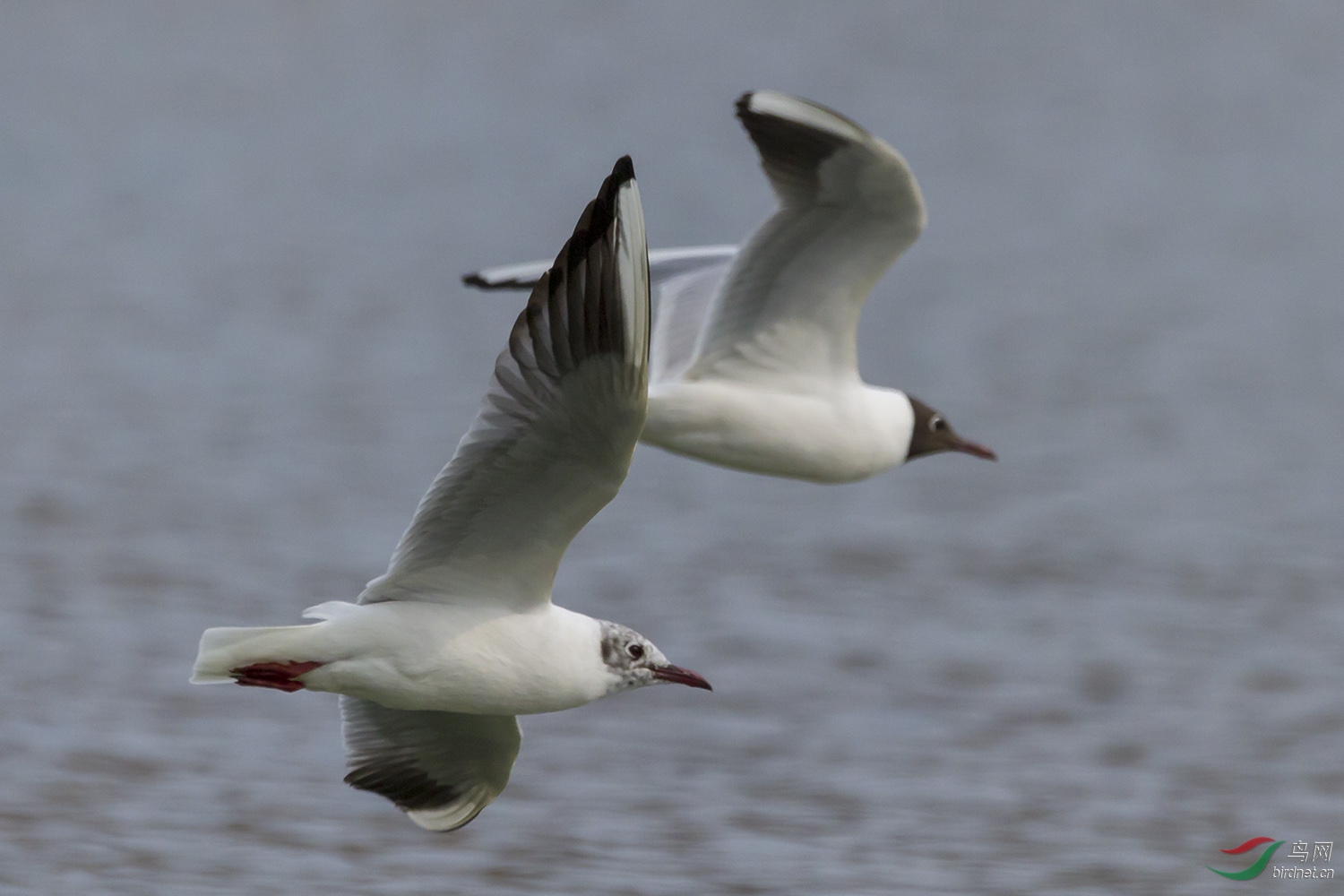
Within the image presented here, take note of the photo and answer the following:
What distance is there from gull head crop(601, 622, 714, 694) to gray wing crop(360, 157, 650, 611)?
0.22m

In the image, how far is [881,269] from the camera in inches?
285

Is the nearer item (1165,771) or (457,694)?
(457,694)

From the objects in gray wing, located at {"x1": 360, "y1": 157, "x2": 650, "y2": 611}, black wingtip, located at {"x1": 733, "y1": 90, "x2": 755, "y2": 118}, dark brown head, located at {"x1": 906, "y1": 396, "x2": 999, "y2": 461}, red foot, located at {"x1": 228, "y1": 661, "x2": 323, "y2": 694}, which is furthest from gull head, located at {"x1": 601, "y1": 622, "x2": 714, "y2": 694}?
dark brown head, located at {"x1": 906, "y1": 396, "x2": 999, "y2": 461}

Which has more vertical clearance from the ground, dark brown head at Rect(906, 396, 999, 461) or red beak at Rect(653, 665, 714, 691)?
dark brown head at Rect(906, 396, 999, 461)

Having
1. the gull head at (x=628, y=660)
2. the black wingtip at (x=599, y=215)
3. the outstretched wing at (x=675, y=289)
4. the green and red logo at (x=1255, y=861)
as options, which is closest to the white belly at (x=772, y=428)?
the outstretched wing at (x=675, y=289)

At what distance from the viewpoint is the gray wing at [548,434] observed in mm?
4652

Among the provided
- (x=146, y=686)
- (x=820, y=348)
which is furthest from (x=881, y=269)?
(x=146, y=686)

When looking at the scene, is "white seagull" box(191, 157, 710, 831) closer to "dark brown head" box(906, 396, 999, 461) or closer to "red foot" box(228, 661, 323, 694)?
"red foot" box(228, 661, 323, 694)

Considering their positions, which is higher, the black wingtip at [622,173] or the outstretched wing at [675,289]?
the outstretched wing at [675,289]

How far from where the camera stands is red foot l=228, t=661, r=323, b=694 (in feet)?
17.2

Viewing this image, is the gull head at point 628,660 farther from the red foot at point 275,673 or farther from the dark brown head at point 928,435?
the dark brown head at point 928,435

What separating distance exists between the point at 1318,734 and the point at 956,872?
8.76 ft

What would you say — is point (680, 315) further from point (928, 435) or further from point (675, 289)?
point (928, 435)

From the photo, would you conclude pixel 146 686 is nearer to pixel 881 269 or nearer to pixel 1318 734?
pixel 881 269
